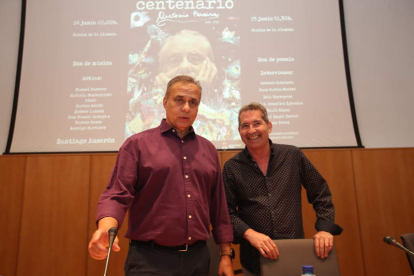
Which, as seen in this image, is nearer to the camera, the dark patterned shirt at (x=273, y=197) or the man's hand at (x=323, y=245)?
the man's hand at (x=323, y=245)

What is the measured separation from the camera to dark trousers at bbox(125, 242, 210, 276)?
1.24 metres

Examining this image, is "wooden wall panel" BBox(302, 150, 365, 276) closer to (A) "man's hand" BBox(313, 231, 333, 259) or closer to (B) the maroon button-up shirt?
(A) "man's hand" BBox(313, 231, 333, 259)

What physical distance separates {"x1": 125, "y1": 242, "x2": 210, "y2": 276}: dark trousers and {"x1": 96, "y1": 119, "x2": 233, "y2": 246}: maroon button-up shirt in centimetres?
4

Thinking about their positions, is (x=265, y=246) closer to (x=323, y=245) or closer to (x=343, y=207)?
(x=323, y=245)

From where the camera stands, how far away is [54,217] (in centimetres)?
278

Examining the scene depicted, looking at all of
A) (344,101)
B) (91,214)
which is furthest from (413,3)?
(91,214)

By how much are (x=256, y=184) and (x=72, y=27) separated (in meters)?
2.75

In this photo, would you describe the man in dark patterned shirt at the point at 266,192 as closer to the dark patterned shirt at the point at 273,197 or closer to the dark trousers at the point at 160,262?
the dark patterned shirt at the point at 273,197

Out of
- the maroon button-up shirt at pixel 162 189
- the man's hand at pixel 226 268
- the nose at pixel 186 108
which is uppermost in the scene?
the nose at pixel 186 108

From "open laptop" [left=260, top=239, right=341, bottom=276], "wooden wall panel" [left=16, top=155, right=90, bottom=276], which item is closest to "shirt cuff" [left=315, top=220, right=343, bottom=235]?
"open laptop" [left=260, top=239, right=341, bottom=276]

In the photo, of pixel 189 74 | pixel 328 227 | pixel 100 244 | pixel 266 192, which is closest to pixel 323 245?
pixel 328 227

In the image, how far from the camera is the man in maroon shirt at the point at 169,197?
126 centimetres

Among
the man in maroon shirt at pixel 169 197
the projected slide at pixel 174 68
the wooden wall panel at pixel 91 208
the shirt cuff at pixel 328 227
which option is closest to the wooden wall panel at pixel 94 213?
the wooden wall panel at pixel 91 208

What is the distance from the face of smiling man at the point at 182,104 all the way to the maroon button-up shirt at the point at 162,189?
55 mm
